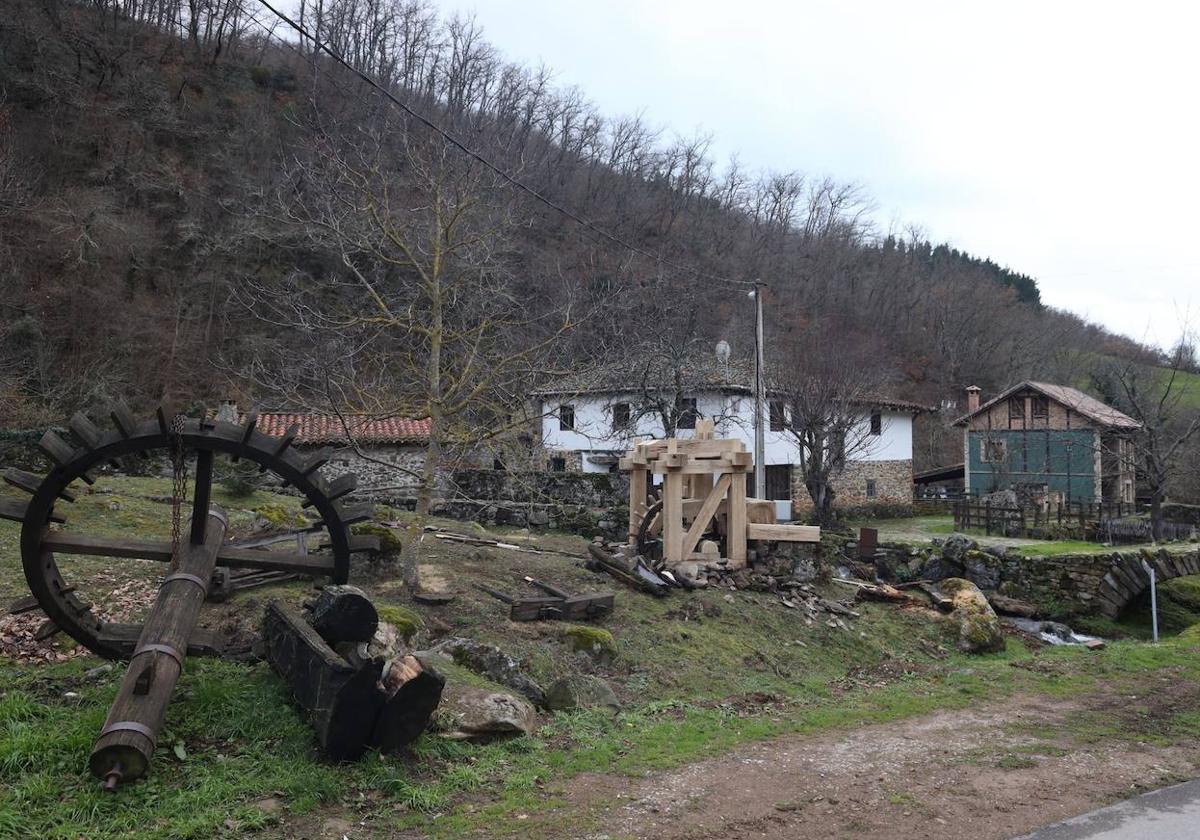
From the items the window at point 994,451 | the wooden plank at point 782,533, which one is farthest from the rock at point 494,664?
the window at point 994,451

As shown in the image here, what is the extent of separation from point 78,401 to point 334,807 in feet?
72.0

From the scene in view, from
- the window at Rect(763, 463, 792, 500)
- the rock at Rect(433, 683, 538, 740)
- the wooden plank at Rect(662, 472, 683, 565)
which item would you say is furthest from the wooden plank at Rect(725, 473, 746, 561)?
the window at Rect(763, 463, 792, 500)

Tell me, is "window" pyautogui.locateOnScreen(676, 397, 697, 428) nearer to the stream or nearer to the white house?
the white house

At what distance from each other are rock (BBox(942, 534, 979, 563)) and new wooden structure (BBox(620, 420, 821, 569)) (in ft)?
13.0

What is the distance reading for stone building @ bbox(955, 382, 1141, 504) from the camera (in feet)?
119

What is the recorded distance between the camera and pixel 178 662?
197 inches

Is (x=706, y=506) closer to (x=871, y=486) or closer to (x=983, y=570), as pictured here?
Result: (x=983, y=570)

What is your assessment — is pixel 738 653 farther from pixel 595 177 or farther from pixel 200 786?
pixel 595 177

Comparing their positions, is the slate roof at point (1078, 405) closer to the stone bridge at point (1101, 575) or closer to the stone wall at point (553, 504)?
the stone bridge at point (1101, 575)

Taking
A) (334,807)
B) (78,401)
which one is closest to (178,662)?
(334,807)

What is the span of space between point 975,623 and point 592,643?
664 centimetres

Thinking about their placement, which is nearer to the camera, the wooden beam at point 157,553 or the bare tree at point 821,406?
the wooden beam at point 157,553

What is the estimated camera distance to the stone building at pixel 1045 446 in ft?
119

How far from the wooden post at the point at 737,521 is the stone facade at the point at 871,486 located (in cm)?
1914
